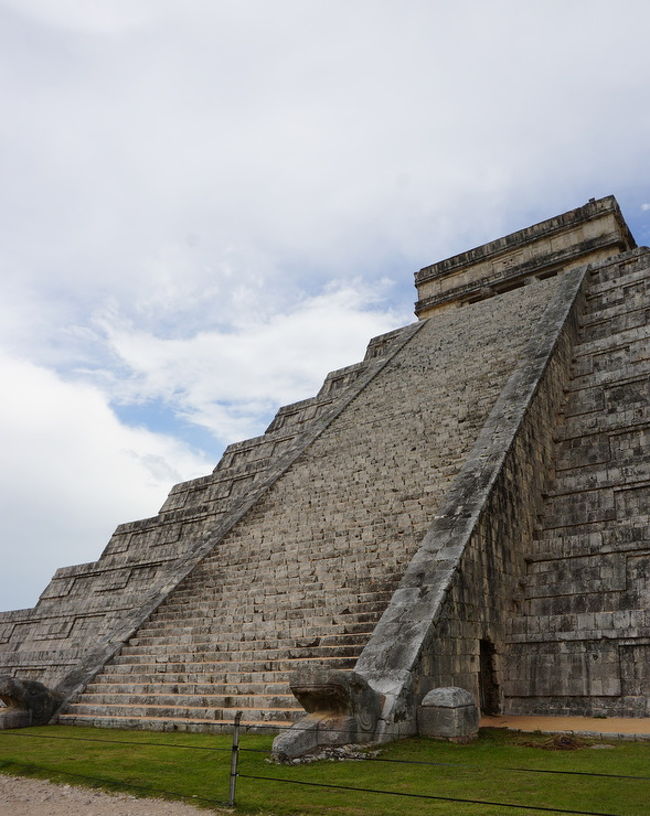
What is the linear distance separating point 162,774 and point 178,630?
4.94 meters

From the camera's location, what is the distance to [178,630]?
11258mm

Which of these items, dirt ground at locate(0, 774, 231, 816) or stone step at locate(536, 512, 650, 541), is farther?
stone step at locate(536, 512, 650, 541)

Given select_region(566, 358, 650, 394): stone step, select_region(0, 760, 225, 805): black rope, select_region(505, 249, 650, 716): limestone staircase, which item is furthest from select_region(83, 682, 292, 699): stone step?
select_region(566, 358, 650, 394): stone step

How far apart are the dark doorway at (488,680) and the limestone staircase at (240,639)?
149cm

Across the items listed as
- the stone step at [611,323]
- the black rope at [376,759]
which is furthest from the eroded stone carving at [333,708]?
the stone step at [611,323]

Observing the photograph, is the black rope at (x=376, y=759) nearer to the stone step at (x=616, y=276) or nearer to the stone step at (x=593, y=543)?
the stone step at (x=593, y=543)

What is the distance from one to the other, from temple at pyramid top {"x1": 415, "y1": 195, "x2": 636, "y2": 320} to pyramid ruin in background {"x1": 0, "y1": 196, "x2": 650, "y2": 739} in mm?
2588

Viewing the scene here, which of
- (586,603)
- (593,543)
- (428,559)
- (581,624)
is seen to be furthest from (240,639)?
(593,543)

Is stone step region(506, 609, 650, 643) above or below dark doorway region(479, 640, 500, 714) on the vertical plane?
above

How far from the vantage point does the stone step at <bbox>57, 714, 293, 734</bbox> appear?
8.12 metres

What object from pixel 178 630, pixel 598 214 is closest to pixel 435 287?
pixel 598 214

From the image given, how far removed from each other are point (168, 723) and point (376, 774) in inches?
150

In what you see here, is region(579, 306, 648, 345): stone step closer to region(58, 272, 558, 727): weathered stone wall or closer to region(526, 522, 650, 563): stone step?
region(58, 272, 558, 727): weathered stone wall

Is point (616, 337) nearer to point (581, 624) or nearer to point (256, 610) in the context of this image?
point (581, 624)
